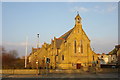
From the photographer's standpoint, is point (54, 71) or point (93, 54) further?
point (93, 54)

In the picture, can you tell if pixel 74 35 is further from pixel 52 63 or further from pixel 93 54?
pixel 52 63

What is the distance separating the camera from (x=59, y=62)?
155 ft

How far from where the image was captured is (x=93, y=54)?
161 feet

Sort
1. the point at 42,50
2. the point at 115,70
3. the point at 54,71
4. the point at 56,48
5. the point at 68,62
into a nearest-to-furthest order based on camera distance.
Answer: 1. the point at 54,71
2. the point at 115,70
3. the point at 68,62
4. the point at 56,48
5. the point at 42,50

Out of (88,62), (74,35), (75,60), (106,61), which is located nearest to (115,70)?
(88,62)

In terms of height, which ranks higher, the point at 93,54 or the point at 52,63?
the point at 93,54

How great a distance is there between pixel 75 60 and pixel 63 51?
16.5 feet

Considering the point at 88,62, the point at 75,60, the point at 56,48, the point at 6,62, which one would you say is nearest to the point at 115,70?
the point at 88,62

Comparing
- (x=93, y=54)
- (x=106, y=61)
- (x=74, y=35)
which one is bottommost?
(x=106, y=61)

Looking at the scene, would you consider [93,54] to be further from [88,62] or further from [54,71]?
[54,71]

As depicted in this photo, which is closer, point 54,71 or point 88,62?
point 54,71

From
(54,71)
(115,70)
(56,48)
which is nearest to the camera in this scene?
(54,71)

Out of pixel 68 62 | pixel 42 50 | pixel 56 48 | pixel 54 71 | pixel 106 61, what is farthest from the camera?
pixel 106 61

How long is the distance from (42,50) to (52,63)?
1466cm
